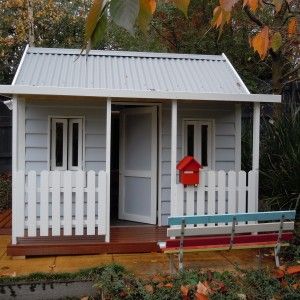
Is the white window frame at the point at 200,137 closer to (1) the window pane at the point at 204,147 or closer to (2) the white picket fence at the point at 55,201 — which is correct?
(1) the window pane at the point at 204,147

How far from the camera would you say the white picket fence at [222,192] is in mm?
7346

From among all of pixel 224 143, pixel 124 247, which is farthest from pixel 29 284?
pixel 224 143

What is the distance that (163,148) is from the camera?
8484mm

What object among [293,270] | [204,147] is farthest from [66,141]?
[293,270]

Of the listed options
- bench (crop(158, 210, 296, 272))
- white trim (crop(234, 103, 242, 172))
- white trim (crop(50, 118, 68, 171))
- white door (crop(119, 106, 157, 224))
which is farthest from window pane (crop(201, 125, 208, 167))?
bench (crop(158, 210, 296, 272))

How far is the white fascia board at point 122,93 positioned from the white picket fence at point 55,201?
1.20 m

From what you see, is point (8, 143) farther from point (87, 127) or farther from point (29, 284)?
point (29, 284)

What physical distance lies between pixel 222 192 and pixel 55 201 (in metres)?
2.71

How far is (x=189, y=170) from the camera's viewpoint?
23.5 ft

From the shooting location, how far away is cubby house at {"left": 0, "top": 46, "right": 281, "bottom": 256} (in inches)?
276

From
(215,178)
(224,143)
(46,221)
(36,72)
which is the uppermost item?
(36,72)

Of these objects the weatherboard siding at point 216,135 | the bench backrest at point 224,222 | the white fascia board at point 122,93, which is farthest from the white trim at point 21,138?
the bench backrest at point 224,222

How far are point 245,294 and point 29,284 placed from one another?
2.41 metres

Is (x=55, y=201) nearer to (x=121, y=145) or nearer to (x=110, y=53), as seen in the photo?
(x=121, y=145)
